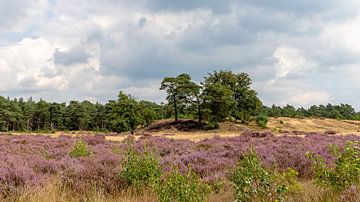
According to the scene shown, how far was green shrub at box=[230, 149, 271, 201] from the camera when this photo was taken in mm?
5660

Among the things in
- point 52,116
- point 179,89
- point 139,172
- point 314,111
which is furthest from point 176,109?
point 314,111

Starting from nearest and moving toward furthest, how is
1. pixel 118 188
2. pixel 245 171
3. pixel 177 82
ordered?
pixel 245 171
pixel 118 188
pixel 177 82

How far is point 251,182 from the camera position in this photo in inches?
232

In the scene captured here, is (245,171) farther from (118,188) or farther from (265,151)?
(265,151)

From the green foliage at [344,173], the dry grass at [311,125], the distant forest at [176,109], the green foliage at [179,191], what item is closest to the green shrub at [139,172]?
the green foliage at [179,191]

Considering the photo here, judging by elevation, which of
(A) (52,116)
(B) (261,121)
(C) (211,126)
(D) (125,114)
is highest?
(A) (52,116)

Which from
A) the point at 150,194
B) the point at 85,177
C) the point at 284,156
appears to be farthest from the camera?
the point at 284,156

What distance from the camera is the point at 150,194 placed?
23.8 feet

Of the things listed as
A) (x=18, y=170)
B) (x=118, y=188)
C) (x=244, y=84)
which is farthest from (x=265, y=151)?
(x=244, y=84)

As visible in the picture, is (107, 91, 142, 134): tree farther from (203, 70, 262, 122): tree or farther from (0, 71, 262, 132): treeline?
(203, 70, 262, 122): tree

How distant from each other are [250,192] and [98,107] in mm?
122196

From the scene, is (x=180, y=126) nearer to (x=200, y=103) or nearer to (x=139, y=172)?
(x=200, y=103)

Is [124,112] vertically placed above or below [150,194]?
above

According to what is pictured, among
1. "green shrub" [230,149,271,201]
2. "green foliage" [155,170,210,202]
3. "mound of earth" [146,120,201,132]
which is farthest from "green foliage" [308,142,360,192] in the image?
"mound of earth" [146,120,201,132]
